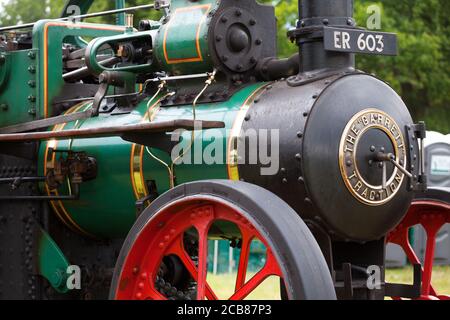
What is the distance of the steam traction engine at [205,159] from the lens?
436 centimetres

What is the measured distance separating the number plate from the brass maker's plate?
0.35 meters

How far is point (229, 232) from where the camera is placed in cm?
497

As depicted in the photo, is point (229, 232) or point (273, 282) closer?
point (229, 232)

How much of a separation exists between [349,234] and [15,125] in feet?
7.74

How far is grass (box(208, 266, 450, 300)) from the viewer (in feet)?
31.6

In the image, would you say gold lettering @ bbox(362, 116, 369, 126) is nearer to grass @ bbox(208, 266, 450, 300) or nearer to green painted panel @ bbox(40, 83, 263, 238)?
green painted panel @ bbox(40, 83, 263, 238)

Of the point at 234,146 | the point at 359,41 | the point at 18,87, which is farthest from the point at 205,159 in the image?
the point at 18,87

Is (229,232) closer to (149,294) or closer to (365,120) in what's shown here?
(149,294)

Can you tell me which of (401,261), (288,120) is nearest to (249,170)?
(288,120)

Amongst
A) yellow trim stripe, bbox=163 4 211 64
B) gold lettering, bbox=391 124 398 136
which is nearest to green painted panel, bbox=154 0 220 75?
yellow trim stripe, bbox=163 4 211 64

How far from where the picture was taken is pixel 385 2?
59.3 ft

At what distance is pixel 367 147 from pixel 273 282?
709 cm

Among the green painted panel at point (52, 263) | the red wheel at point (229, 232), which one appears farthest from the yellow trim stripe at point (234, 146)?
the green painted panel at point (52, 263)

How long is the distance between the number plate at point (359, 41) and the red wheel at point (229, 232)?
94 centimetres
